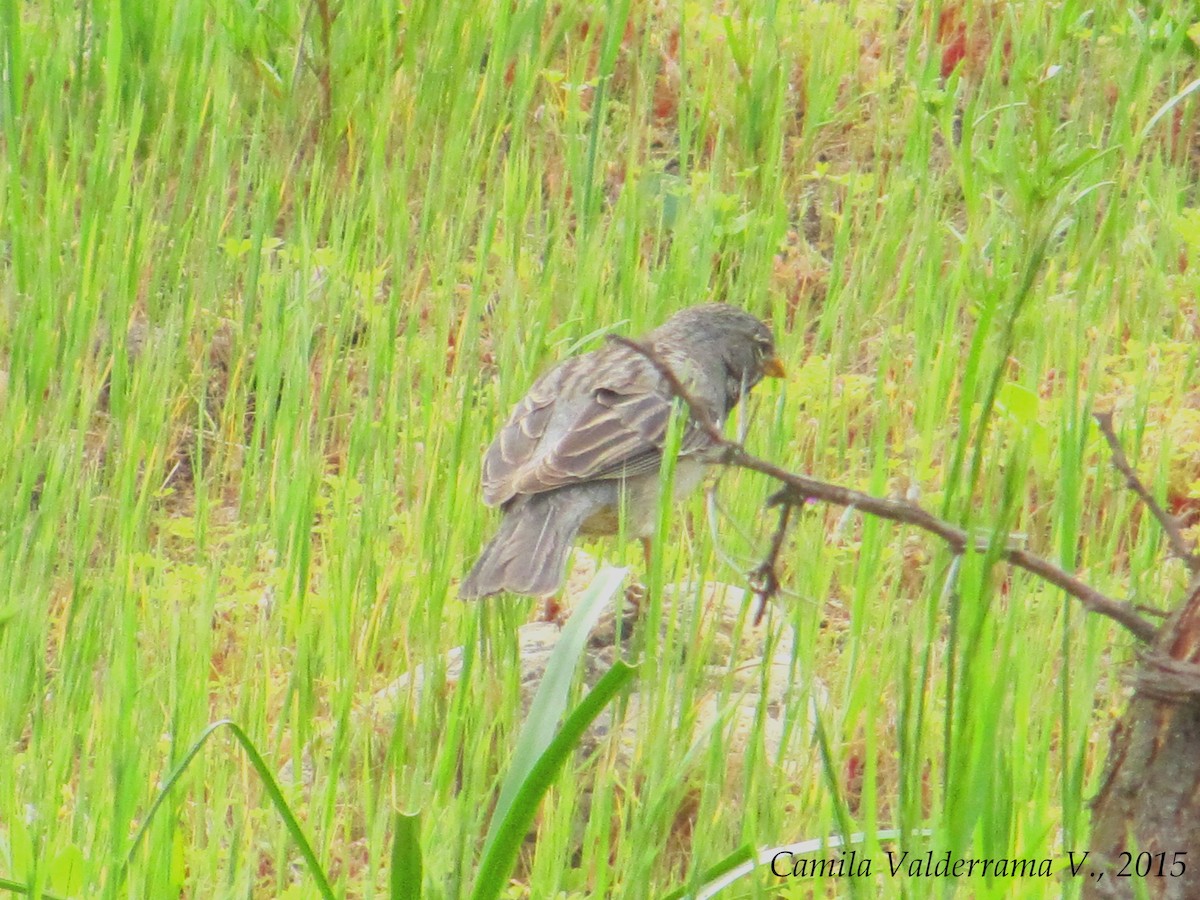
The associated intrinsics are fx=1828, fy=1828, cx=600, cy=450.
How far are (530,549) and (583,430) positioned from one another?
0.75 meters

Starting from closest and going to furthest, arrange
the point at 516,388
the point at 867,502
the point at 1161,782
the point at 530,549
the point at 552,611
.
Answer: the point at 867,502
the point at 1161,782
the point at 530,549
the point at 552,611
the point at 516,388

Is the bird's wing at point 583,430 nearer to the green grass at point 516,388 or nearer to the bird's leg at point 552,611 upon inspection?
the green grass at point 516,388

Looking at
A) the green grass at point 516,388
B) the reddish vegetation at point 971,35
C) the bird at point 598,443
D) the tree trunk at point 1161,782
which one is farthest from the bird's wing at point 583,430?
the tree trunk at point 1161,782

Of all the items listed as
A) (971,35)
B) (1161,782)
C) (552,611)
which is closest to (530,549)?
(552,611)

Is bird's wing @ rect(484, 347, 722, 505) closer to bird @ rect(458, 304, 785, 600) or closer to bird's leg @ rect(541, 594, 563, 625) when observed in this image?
bird @ rect(458, 304, 785, 600)

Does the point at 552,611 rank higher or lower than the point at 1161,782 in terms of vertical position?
lower

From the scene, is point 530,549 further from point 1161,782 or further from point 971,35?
point 971,35

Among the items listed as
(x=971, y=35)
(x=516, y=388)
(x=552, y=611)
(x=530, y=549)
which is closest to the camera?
(x=530, y=549)

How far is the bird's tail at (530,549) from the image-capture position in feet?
16.4

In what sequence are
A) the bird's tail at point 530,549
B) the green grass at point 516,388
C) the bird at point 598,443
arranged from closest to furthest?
the green grass at point 516,388 < the bird's tail at point 530,549 < the bird at point 598,443

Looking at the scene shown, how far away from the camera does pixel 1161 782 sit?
2.54 m

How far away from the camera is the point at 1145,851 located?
2.55 metres

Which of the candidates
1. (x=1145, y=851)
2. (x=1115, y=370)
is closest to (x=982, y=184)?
(x=1115, y=370)

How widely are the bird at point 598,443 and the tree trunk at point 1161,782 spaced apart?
260 cm
